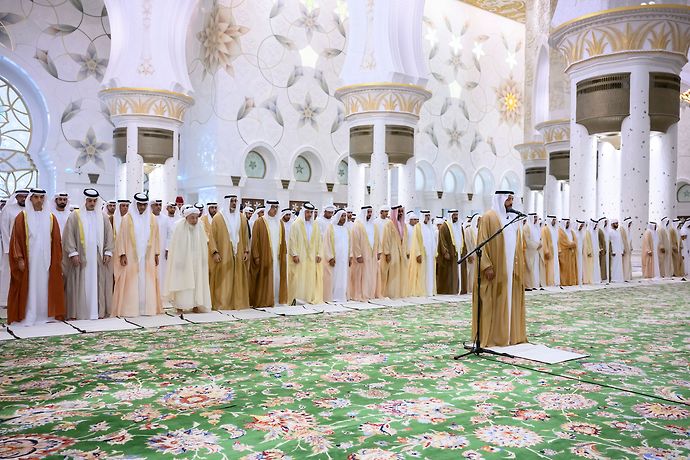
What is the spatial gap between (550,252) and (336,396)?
6.69 m

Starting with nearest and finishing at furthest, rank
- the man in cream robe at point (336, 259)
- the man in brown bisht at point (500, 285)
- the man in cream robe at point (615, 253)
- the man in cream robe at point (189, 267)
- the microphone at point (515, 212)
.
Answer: the microphone at point (515, 212), the man in brown bisht at point (500, 285), the man in cream robe at point (189, 267), the man in cream robe at point (336, 259), the man in cream robe at point (615, 253)

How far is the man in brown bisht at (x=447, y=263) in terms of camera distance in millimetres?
7805

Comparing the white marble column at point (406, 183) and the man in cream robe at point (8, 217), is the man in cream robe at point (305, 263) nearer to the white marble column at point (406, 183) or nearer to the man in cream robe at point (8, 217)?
the man in cream robe at point (8, 217)

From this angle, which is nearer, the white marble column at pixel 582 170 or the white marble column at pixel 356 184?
the white marble column at pixel 582 170

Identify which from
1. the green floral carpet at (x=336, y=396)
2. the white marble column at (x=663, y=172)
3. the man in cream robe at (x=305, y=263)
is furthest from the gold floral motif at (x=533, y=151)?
the green floral carpet at (x=336, y=396)

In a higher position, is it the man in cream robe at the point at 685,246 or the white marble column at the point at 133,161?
the white marble column at the point at 133,161

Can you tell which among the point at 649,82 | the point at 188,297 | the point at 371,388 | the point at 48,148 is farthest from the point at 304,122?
the point at 371,388

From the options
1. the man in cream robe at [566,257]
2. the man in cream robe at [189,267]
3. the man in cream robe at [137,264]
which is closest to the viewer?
the man in cream robe at [137,264]

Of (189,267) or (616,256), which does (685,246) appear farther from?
(189,267)

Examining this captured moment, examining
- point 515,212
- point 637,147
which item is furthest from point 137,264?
point 637,147

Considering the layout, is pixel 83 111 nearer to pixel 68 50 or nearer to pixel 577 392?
pixel 68 50

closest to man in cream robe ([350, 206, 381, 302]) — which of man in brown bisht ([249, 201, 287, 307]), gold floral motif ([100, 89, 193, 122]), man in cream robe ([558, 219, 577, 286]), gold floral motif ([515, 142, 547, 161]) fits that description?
man in brown bisht ([249, 201, 287, 307])

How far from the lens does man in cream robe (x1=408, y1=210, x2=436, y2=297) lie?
744cm

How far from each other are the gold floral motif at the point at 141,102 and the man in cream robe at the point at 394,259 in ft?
14.3
